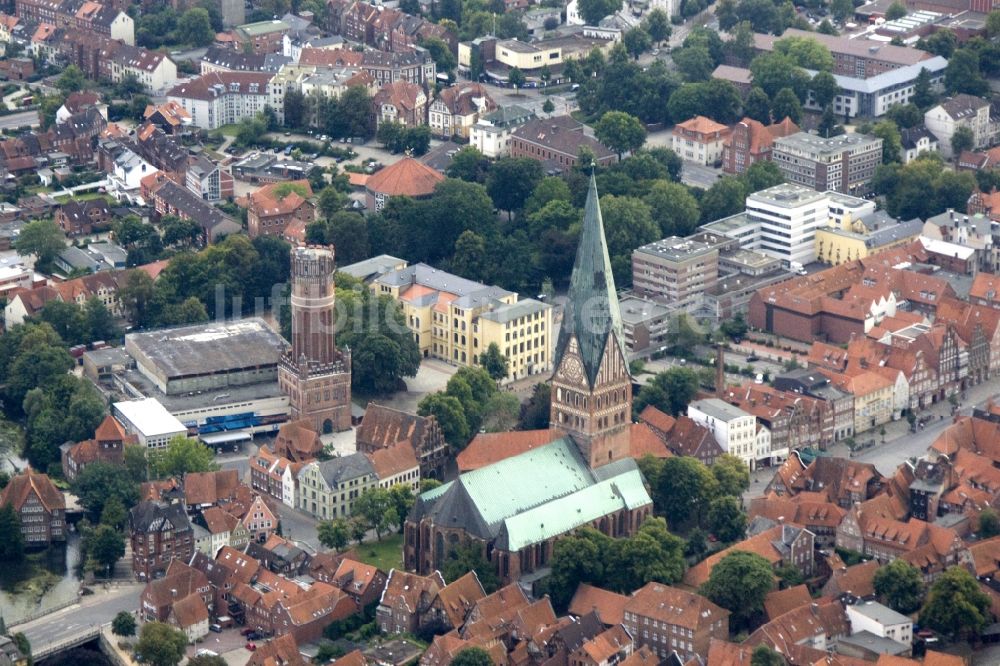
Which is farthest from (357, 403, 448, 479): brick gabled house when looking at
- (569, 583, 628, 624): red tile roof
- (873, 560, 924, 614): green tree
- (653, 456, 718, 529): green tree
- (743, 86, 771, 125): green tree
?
(743, 86, 771, 125): green tree

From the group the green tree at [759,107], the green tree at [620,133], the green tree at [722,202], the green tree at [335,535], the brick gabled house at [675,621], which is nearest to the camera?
the brick gabled house at [675,621]

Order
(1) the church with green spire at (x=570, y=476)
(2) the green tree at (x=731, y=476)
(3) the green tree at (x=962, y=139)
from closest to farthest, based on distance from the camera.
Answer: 1. (1) the church with green spire at (x=570, y=476)
2. (2) the green tree at (x=731, y=476)
3. (3) the green tree at (x=962, y=139)

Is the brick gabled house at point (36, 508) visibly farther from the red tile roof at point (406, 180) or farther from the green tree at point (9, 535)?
the red tile roof at point (406, 180)

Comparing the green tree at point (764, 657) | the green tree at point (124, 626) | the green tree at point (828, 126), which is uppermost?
the green tree at point (764, 657)

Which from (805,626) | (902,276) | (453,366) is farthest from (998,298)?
(805,626)

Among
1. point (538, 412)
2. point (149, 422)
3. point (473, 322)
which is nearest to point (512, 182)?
point (473, 322)

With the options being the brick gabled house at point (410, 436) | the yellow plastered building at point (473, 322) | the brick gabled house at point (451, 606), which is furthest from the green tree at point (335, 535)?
the yellow plastered building at point (473, 322)

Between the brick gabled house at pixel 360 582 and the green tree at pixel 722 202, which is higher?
the green tree at pixel 722 202

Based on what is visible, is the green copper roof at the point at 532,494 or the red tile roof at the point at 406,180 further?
the red tile roof at the point at 406,180

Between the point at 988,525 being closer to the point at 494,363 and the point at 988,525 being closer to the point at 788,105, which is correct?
the point at 494,363

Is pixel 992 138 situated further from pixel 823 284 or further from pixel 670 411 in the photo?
pixel 670 411
